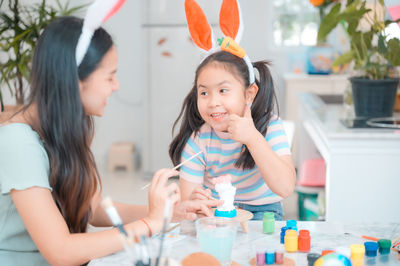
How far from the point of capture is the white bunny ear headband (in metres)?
1.15

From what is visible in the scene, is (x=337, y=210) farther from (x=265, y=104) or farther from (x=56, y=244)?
(x=56, y=244)

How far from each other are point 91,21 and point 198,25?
0.44 meters

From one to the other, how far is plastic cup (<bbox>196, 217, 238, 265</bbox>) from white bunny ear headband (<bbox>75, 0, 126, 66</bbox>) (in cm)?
46

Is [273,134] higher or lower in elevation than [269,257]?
higher

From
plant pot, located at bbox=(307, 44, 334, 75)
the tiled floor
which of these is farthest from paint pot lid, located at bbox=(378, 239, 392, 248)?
plant pot, located at bbox=(307, 44, 334, 75)

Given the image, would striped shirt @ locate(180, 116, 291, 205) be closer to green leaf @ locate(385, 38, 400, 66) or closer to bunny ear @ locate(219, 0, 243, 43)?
bunny ear @ locate(219, 0, 243, 43)

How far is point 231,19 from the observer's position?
A: 1.54 metres

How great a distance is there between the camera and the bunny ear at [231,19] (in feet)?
5.00

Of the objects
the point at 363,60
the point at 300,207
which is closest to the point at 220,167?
the point at 363,60

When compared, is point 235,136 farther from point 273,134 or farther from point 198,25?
point 198,25

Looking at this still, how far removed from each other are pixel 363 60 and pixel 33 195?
184cm

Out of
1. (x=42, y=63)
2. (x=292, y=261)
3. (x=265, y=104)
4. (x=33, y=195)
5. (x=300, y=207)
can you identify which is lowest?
(x=300, y=207)

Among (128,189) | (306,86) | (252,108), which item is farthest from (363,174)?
(306,86)

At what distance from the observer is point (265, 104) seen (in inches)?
68.4
